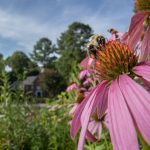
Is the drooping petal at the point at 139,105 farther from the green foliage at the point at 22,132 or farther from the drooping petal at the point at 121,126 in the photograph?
the green foliage at the point at 22,132

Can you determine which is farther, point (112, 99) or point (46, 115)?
point (46, 115)

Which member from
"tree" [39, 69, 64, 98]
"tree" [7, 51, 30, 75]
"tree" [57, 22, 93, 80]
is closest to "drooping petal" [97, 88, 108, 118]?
"tree" [39, 69, 64, 98]

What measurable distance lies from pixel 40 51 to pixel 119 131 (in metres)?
57.3

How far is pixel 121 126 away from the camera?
529 mm

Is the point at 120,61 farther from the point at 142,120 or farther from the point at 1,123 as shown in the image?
the point at 1,123

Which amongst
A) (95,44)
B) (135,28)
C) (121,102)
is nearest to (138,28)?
(135,28)

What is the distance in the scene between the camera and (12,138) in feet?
9.98

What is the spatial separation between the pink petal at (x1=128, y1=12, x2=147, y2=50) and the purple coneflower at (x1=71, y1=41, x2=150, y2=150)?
0.25ft

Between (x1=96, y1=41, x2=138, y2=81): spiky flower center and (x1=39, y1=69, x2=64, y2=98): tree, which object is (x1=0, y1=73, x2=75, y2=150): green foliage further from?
(x1=39, y1=69, x2=64, y2=98): tree

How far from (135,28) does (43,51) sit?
5674cm

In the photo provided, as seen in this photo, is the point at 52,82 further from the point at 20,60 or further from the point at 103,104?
the point at 103,104

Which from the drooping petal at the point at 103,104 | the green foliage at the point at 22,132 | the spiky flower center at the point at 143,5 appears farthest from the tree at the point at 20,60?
the drooping petal at the point at 103,104

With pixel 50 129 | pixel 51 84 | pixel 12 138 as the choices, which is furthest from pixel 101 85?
pixel 51 84

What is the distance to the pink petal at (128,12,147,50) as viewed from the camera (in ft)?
3.15
